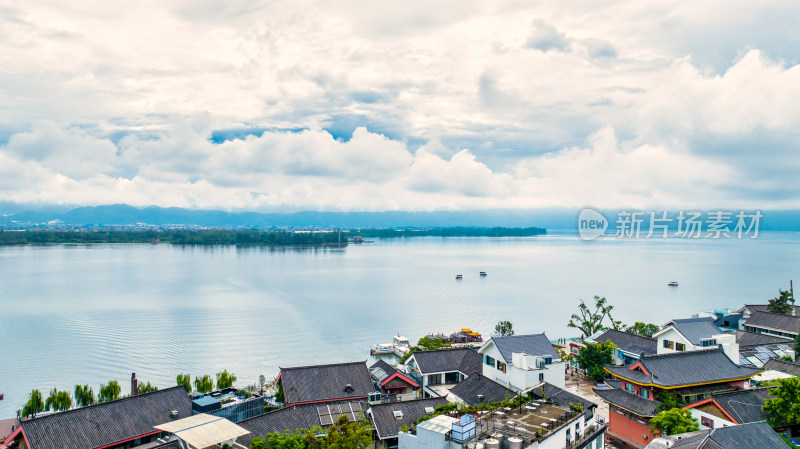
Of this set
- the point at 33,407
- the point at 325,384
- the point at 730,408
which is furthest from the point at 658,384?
the point at 33,407

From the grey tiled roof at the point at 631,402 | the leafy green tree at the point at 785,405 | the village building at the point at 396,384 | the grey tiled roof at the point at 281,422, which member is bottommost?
A: the village building at the point at 396,384

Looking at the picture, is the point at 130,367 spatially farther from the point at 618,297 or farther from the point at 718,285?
the point at 718,285

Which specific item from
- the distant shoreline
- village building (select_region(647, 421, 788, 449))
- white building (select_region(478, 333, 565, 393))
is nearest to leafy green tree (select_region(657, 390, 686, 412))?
village building (select_region(647, 421, 788, 449))

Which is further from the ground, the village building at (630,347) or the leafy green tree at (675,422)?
the leafy green tree at (675,422)

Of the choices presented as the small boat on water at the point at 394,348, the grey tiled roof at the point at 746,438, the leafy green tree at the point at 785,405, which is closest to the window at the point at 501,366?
the leafy green tree at the point at 785,405

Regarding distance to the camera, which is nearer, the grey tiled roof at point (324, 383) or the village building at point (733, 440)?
the village building at point (733, 440)

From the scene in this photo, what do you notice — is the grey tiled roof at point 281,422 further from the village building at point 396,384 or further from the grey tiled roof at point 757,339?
the grey tiled roof at point 757,339
